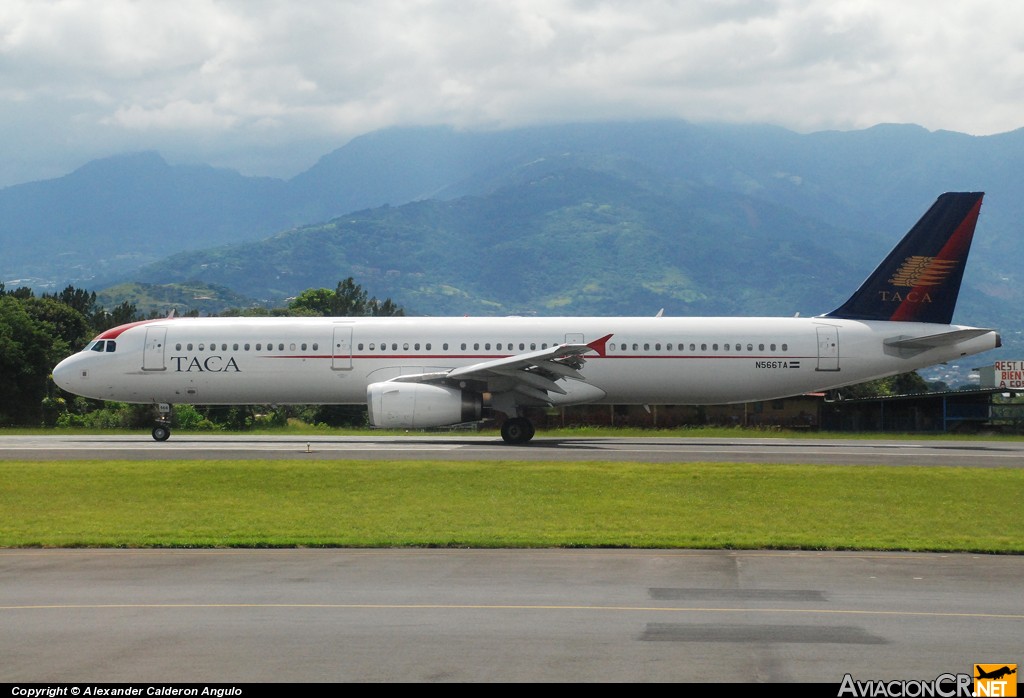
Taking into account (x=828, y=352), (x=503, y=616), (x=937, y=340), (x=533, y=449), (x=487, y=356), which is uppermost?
(x=937, y=340)

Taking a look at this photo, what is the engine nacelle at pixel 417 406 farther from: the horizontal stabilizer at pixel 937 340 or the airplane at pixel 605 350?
the horizontal stabilizer at pixel 937 340

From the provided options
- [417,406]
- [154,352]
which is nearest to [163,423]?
[154,352]

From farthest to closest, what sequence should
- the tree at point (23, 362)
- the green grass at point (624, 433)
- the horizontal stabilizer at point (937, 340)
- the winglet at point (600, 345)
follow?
1. the tree at point (23, 362)
2. the green grass at point (624, 433)
3. the horizontal stabilizer at point (937, 340)
4. the winglet at point (600, 345)

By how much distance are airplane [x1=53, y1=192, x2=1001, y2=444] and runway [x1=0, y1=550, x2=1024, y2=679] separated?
2042 centimetres

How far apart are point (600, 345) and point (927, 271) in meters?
11.9

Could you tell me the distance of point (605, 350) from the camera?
3534 cm

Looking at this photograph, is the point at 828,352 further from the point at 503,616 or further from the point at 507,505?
the point at 503,616

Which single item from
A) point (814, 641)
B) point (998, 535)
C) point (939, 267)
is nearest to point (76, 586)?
point (814, 641)

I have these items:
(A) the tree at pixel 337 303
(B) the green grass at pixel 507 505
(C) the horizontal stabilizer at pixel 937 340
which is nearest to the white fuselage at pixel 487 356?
(C) the horizontal stabilizer at pixel 937 340

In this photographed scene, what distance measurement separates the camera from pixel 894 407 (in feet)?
167

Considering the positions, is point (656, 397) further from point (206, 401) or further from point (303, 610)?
point (303, 610)

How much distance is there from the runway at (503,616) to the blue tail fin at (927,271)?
894 inches

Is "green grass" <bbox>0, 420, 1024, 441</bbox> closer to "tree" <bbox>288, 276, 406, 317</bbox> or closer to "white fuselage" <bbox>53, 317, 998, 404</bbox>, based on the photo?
"white fuselage" <bbox>53, 317, 998, 404</bbox>

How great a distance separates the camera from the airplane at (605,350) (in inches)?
1401
